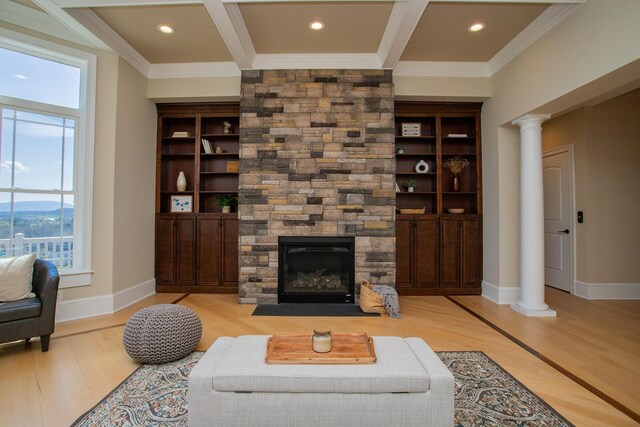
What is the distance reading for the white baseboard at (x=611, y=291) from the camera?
13.8 feet

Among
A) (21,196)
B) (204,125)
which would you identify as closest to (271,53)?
(204,125)

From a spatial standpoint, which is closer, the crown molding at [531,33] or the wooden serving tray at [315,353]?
the wooden serving tray at [315,353]

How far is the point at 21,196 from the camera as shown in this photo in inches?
123

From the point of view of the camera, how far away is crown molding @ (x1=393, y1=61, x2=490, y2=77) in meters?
4.16

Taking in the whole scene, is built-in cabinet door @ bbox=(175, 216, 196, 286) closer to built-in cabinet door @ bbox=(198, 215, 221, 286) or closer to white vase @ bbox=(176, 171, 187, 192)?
built-in cabinet door @ bbox=(198, 215, 221, 286)

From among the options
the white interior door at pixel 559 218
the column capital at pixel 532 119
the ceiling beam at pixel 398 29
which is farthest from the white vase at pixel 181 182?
the white interior door at pixel 559 218

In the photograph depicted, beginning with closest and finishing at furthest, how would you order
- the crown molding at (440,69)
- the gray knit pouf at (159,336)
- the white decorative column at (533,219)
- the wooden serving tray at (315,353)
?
the wooden serving tray at (315,353), the gray knit pouf at (159,336), the white decorative column at (533,219), the crown molding at (440,69)

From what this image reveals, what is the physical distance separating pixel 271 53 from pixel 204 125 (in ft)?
5.42

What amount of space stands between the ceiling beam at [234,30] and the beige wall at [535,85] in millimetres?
3192

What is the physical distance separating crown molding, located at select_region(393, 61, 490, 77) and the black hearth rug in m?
3.18

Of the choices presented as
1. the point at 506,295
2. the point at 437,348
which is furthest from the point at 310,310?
the point at 506,295

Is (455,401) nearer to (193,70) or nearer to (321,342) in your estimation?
(321,342)

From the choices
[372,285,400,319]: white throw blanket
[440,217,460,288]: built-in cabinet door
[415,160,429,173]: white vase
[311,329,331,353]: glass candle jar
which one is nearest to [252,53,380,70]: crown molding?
[415,160,429,173]: white vase

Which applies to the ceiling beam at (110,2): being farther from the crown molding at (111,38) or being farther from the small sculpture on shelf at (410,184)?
the small sculpture on shelf at (410,184)
